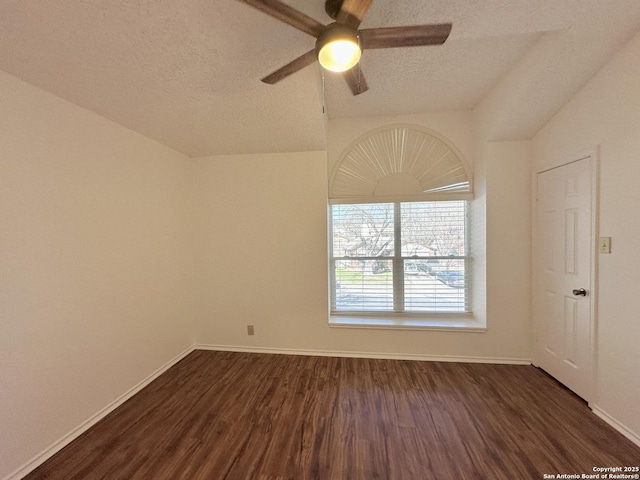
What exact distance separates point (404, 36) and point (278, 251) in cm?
224

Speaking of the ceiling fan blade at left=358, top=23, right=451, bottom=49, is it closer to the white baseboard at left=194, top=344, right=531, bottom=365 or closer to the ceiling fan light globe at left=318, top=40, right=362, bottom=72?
the ceiling fan light globe at left=318, top=40, right=362, bottom=72

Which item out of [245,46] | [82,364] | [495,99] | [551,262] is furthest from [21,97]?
[551,262]

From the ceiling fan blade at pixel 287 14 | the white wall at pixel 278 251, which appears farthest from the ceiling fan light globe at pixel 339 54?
the white wall at pixel 278 251

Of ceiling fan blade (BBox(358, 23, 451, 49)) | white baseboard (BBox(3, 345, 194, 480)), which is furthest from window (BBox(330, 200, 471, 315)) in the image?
white baseboard (BBox(3, 345, 194, 480))

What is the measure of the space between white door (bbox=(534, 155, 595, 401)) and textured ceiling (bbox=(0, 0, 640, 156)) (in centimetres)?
70

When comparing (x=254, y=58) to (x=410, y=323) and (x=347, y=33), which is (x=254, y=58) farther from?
(x=410, y=323)

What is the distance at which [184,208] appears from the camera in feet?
9.48

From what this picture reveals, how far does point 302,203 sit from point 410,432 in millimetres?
2296

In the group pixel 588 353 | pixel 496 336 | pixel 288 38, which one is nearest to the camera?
pixel 288 38

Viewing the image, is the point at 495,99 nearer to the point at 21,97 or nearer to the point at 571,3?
the point at 571,3

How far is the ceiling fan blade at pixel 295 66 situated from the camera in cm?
134

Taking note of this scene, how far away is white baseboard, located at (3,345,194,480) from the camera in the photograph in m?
1.43

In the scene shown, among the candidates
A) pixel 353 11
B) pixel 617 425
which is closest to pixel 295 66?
pixel 353 11

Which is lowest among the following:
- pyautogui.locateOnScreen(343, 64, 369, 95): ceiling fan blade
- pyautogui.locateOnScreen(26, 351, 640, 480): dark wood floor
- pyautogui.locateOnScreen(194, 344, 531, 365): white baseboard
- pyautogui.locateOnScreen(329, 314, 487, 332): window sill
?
pyautogui.locateOnScreen(26, 351, 640, 480): dark wood floor
